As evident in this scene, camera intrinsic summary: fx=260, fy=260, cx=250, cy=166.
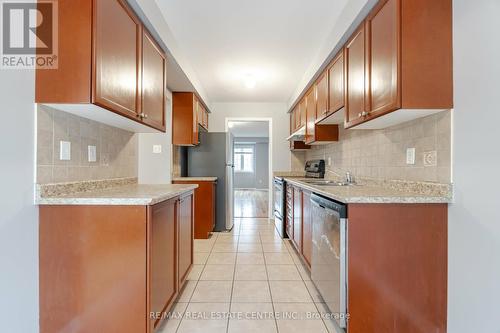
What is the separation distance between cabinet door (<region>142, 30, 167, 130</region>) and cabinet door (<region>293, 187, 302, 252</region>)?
1669mm

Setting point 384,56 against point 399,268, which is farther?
point 384,56

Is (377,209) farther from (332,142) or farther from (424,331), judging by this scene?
(332,142)

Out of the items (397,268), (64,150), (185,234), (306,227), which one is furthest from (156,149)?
(397,268)

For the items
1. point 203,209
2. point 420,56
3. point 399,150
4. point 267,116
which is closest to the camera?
point 420,56

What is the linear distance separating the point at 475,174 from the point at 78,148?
237 centimetres

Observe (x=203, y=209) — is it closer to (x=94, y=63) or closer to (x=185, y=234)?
(x=185, y=234)

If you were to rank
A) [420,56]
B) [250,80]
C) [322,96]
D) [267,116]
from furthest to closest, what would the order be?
[267,116], [250,80], [322,96], [420,56]

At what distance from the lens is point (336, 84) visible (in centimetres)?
259

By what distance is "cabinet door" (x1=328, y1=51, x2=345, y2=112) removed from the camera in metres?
2.43

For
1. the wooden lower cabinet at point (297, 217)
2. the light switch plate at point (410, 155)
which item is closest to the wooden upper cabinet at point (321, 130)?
the wooden lower cabinet at point (297, 217)

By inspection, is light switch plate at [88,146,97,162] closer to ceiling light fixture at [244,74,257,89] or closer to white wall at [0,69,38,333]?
white wall at [0,69,38,333]
